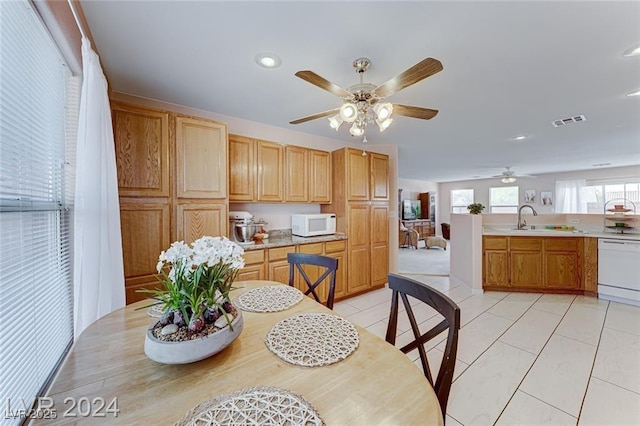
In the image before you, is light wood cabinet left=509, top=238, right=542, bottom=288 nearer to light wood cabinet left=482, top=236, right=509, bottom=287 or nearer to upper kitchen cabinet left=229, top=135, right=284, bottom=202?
light wood cabinet left=482, top=236, right=509, bottom=287

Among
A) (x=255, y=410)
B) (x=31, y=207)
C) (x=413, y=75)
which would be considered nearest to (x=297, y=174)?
(x=413, y=75)

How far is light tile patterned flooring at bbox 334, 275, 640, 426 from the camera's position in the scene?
1.52m

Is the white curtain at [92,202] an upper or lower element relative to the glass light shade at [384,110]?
lower

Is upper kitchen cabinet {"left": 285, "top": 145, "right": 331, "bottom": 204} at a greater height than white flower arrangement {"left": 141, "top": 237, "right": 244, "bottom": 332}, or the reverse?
upper kitchen cabinet {"left": 285, "top": 145, "right": 331, "bottom": 204}

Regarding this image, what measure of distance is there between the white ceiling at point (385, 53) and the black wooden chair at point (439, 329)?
156 cm

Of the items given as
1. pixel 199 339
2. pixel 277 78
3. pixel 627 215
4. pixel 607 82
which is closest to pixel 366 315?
pixel 199 339

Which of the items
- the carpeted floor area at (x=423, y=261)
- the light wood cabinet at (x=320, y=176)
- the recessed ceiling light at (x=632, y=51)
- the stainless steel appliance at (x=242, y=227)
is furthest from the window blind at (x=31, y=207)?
the carpeted floor area at (x=423, y=261)

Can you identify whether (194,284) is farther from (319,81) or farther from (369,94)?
(369,94)

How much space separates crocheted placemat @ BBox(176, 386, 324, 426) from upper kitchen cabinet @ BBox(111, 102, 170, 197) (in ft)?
6.55

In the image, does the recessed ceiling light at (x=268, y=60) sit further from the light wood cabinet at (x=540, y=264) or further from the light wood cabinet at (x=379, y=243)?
the light wood cabinet at (x=540, y=264)

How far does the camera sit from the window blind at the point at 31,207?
0.87 m

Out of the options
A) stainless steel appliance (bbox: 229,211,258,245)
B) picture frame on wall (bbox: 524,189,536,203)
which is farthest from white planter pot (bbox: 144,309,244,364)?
picture frame on wall (bbox: 524,189,536,203)

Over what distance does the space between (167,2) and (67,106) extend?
2.81 ft

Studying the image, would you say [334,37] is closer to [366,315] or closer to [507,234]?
[366,315]
